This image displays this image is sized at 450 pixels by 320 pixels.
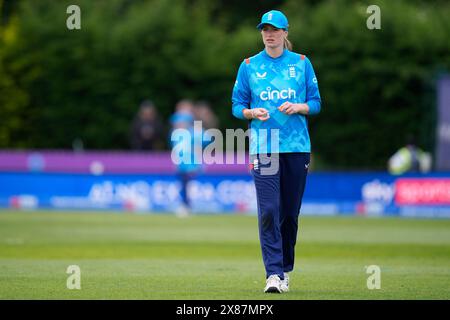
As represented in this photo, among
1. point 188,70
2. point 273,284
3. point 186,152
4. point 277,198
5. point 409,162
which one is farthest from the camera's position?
point 188,70

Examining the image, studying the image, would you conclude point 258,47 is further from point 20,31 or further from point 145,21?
point 20,31

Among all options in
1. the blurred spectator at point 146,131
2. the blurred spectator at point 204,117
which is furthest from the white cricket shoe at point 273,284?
the blurred spectator at point 146,131

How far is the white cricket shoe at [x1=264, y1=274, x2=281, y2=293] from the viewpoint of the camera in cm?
1054

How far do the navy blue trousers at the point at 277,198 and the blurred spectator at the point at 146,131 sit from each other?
22.0 metres

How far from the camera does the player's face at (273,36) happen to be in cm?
1072

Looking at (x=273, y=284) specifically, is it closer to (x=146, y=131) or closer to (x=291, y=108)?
(x=291, y=108)

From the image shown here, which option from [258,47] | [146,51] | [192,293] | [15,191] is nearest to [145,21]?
[146,51]

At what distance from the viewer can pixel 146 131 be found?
33.4 m

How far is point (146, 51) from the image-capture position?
3800 cm

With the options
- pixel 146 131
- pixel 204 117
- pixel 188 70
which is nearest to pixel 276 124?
pixel 204 117

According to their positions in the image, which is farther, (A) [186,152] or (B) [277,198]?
(A) [186,152]

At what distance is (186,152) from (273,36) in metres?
16.7

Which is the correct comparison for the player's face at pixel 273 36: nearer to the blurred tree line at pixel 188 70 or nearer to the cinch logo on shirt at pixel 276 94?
the cinch logo on shirt at pixel 276 94
